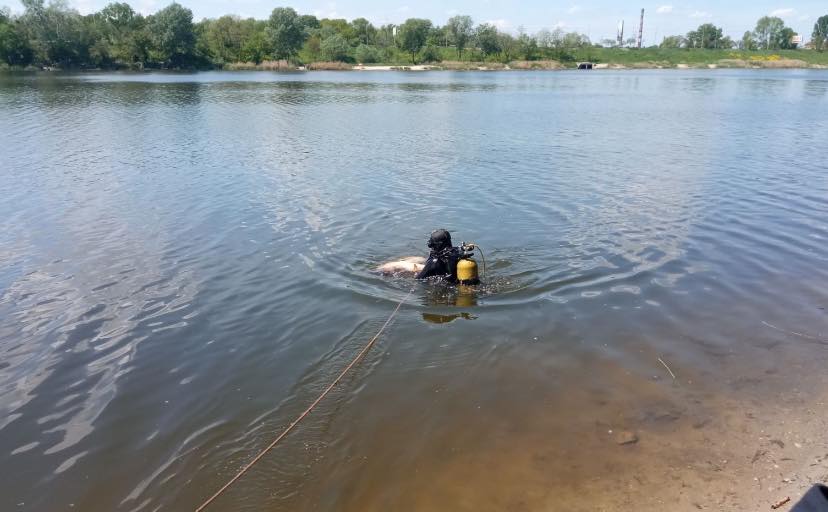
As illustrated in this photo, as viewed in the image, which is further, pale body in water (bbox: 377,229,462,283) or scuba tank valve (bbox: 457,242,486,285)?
pale body in water (bbox: 377,229,462,283)

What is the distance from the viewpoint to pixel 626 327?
938cm

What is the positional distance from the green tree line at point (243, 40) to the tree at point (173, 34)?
190 millimetres

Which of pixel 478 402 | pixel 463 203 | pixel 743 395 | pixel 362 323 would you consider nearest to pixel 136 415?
pixel 362 323

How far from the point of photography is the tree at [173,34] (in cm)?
10956

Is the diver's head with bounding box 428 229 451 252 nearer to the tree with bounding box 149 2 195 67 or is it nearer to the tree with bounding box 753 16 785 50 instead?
the tree with bounding box 149 2 195 67

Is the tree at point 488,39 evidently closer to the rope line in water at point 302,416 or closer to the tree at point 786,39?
the tree at point 786,39

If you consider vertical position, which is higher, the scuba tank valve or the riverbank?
the riverbank

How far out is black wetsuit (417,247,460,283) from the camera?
1087 centimetres

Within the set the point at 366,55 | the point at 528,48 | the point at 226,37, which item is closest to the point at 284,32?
the point at 226,37

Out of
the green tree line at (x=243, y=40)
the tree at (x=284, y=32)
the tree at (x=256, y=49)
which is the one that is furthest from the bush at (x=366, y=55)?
the tree at (x=256, y=49)

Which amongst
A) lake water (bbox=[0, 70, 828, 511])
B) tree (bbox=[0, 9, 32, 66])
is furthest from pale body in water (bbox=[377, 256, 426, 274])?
tree (bbox=[0, 9, 32, 66])

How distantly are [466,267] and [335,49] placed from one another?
408 ft

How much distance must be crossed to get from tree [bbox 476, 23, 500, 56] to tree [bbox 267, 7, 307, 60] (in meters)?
48.5

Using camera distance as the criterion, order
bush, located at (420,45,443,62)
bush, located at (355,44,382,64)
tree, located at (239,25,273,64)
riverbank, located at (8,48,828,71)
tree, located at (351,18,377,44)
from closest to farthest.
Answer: riverbank, located at (8,48,828,71), tree, located at (239,25,273,64), bush, located at (355,44,382,64), bush, located at (420,45,443,62), tree, located at (351,18,377,44)
